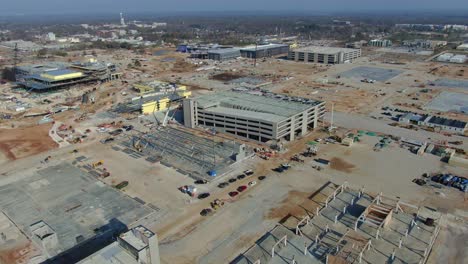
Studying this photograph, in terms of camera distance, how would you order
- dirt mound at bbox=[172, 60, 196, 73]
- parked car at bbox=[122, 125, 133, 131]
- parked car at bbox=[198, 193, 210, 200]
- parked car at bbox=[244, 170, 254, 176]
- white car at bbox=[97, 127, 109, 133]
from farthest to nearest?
dirt mound at bbox=[172, 60, 196, 73] < parked car at bbox=[122, 125, 133, 131] < white car at bbox=[97, 127, 109, 133] < parked car at bbox=[244, 170, 254, 176] < parked car at bbox=[198, 193, 210, 200]

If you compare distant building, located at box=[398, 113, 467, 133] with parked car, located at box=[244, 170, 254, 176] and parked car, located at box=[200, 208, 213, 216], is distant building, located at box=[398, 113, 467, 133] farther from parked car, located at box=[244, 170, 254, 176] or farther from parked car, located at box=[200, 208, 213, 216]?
parked car, located at box=[200, 208, 213, 216]

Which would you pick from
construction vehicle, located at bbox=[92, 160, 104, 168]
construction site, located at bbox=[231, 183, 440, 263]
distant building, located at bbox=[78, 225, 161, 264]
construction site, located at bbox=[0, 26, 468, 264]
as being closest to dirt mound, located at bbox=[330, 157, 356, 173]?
construction site, located at bbox=[0, 26, 468, 264]

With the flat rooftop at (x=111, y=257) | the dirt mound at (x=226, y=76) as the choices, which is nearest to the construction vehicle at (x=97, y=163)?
the flat rooftop at (x=111, y=257)

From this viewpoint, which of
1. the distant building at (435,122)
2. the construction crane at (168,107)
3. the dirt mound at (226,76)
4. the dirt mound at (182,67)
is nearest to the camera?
the distant building at (435,122)

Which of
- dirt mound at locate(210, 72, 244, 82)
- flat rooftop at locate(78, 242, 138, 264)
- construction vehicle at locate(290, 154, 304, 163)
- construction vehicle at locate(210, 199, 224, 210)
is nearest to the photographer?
flat rooftop at locate(78, 242, 138, 264)

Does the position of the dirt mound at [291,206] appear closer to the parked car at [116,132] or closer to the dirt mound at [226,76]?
the parked car at [116,132]
